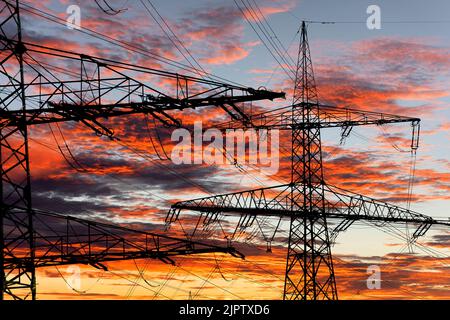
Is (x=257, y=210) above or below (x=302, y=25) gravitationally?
below

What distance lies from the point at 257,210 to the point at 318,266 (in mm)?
4854

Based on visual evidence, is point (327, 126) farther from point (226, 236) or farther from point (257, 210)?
point (226, 236)

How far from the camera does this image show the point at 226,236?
37.7 metres

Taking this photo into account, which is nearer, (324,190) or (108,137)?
(108,137)

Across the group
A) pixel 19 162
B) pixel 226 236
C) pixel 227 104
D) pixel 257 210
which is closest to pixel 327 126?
pixel 257 210
